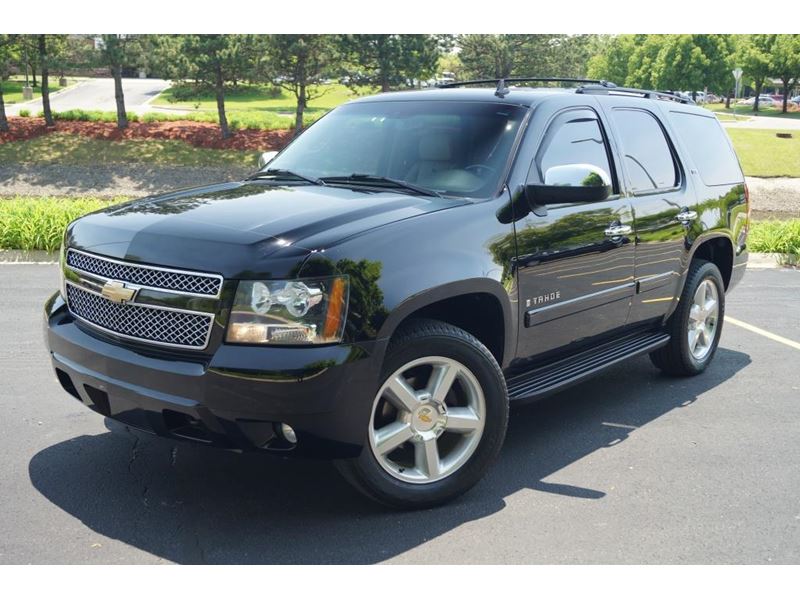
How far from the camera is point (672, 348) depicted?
21.3ft

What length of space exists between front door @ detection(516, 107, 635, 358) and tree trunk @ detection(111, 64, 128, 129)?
29088 millimetres

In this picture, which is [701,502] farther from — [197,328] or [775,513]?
[197,328]

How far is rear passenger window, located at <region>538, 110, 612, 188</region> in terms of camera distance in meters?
5.06

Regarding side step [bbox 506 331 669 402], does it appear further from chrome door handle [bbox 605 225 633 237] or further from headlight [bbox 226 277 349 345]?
headlight [bbox 226 277 349 345]

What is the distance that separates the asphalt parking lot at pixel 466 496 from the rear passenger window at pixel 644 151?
1.49 m

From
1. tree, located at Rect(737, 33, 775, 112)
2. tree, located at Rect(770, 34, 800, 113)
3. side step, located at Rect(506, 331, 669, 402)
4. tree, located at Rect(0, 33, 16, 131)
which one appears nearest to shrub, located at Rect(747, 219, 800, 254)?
side step, located at Rect(506, 331, 669, 402)

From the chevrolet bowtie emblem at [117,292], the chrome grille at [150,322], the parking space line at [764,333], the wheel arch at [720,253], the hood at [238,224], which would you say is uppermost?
the hood at [238,224]

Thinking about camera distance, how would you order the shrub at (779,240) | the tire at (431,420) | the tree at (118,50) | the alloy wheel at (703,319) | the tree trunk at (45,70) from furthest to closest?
the tree trunk at (45,70) < the tree at (118,50) < the shrub at (779,240) < the alloy wheel at (703,319) < the tire at (431,420)

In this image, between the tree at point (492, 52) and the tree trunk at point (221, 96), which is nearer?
the tree trunk at point (221, 96)

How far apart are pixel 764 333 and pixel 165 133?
92.6ft

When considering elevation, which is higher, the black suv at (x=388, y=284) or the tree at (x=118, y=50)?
the tree at (x=118, y=50)

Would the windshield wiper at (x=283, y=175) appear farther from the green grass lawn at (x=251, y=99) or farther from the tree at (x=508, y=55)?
the tree at (x=508, y=55)

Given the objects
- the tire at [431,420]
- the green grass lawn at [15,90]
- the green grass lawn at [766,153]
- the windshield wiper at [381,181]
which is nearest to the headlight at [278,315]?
the tire at [431,420]

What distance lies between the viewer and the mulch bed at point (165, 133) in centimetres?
3189
